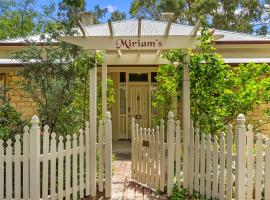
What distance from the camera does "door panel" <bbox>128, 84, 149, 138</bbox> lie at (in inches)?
583

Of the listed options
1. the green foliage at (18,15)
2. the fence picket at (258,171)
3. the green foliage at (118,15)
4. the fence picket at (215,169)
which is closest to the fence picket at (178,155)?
the fence picket at (215,169)

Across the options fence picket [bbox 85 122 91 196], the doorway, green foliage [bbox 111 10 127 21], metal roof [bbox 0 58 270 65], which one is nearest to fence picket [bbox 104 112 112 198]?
fence picket [bbox 85 122 91 196]

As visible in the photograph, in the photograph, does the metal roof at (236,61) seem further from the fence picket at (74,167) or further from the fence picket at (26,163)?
the fence picket at (26,163)

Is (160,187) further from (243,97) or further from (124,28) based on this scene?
(124,28)

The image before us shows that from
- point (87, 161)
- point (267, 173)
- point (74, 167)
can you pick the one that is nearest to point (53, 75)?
point (87, 161)

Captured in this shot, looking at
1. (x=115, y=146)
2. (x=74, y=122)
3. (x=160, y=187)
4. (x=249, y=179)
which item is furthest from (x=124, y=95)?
(x=249, y=179)

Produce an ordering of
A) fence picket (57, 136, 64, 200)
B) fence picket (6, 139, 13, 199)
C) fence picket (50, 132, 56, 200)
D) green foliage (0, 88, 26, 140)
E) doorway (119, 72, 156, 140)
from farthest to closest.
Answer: doorway (119, 72, 156, 140), green foliage (0, 88, 26, 140), fence picket (57, 136, 64, 200), fence picket (50, 132, 56, 200), fence picket (6, 139, 13, 199)

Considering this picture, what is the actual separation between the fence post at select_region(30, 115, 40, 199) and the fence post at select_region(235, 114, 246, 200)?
3119 mm

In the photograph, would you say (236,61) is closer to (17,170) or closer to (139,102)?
(139,102)

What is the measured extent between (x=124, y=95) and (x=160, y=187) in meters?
8.28

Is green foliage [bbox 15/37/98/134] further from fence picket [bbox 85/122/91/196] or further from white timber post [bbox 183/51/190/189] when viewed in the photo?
white timber post [bbox 183/51/190/189]

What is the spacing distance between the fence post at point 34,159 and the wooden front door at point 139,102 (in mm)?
9227

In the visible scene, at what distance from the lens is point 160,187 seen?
6.83 meters

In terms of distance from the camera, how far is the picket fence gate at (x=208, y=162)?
5.72 metres
